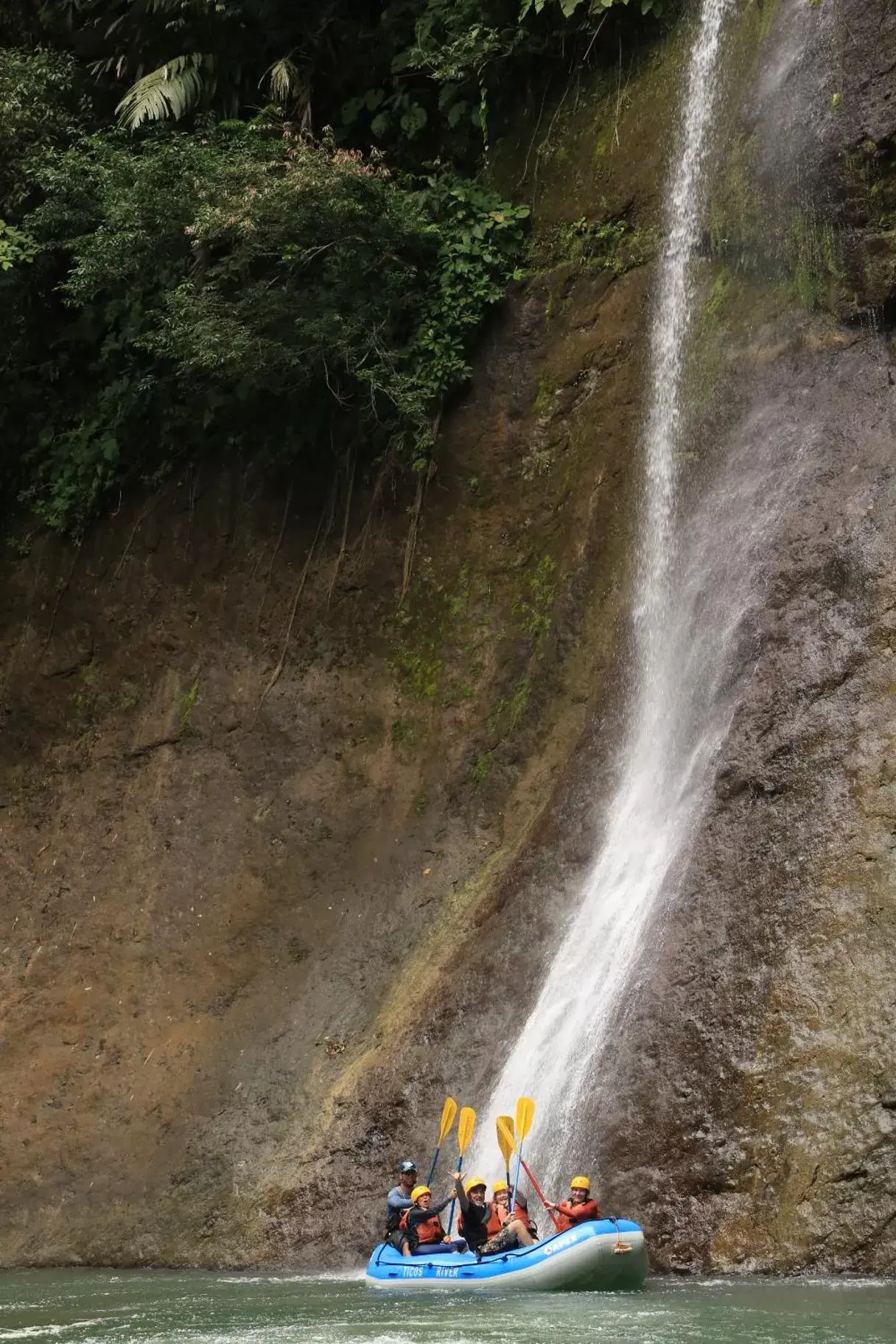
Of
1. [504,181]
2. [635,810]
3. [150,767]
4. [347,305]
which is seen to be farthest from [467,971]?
[504,181]

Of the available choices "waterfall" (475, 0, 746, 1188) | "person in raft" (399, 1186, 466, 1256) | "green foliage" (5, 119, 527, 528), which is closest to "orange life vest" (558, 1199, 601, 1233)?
"waterfall" (475, 0, 746, 1188)

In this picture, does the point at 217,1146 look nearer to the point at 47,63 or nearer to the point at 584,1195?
the point at 584,1195

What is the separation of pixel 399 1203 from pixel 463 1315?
247 cm

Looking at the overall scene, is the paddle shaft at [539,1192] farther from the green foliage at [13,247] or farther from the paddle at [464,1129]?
the green foliage at [13,247]

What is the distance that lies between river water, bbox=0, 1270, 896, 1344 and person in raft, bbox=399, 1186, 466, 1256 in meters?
0.52

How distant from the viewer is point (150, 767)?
18.8 meters

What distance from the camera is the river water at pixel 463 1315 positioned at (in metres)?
8.66

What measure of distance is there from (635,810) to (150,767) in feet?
22.0

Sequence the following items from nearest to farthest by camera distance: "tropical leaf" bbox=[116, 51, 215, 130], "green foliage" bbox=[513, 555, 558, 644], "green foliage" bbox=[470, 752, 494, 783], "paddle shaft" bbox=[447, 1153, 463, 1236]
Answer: "paddle shaft" bbox=[447, 1153, 463, 1236] < "green foliage" bbox=[470, 752, 494, 783] < "green foliage" bbox=[513, 555, 558, 644] < "tropical leaf" bbox=[116, 51, 215, 130]

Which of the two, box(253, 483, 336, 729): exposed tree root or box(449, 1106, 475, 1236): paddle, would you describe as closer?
box(449, 1106, 475, 1236): paddle

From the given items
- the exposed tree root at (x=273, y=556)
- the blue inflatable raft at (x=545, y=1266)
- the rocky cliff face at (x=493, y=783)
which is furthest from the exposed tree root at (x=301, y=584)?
the blue inflatable raft at (x=545, y=1266)

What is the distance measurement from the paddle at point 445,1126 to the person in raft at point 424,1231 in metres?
0.73

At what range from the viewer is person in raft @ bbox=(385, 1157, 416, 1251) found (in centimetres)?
1245

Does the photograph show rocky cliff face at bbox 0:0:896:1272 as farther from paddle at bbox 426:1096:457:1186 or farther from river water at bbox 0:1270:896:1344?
A: river water at bbox 0:1270:896:1344
